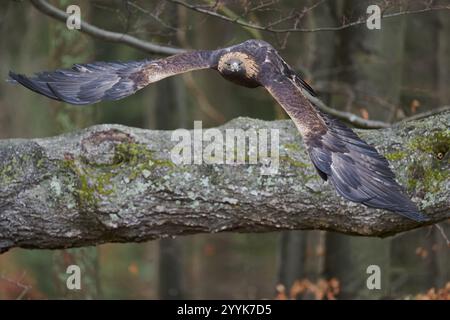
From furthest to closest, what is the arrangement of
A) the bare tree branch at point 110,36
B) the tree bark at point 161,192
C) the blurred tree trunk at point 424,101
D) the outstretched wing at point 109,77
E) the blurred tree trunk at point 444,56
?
1. the blurred tree trunk at point 444,56
2. the blurred tree trunk at point 424,101
3. the bare tree branch at point 110,36
4. the outstretched wing at point 109,77
5. the tree bark at point 161,192

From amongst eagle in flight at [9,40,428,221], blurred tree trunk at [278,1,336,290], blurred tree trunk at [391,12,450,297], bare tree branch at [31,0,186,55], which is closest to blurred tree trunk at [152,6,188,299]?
blurred tree trunk at [278,1,336,290]

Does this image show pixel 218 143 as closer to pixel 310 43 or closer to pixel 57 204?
pixel 57 204

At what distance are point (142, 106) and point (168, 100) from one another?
753 cm

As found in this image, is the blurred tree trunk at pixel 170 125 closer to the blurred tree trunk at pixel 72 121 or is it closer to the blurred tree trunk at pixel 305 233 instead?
the blurred tree trunk at pixel 305 233

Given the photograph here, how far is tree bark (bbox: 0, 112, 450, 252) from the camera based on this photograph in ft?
18.9

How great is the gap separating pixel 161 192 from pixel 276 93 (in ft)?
3.69

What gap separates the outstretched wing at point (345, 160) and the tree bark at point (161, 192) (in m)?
0.23

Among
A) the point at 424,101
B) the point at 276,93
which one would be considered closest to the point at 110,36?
the point at 276,93

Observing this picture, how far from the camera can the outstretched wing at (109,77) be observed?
597 cm

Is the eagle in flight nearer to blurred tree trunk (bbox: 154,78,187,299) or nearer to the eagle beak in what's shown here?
the eagle beak

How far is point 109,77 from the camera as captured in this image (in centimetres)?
639

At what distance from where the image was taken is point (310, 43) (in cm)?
1012

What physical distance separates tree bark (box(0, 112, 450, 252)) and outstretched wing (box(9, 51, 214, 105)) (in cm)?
32

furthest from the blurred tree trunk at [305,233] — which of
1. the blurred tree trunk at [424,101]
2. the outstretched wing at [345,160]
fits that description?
the outstretched wing at [345,160]
